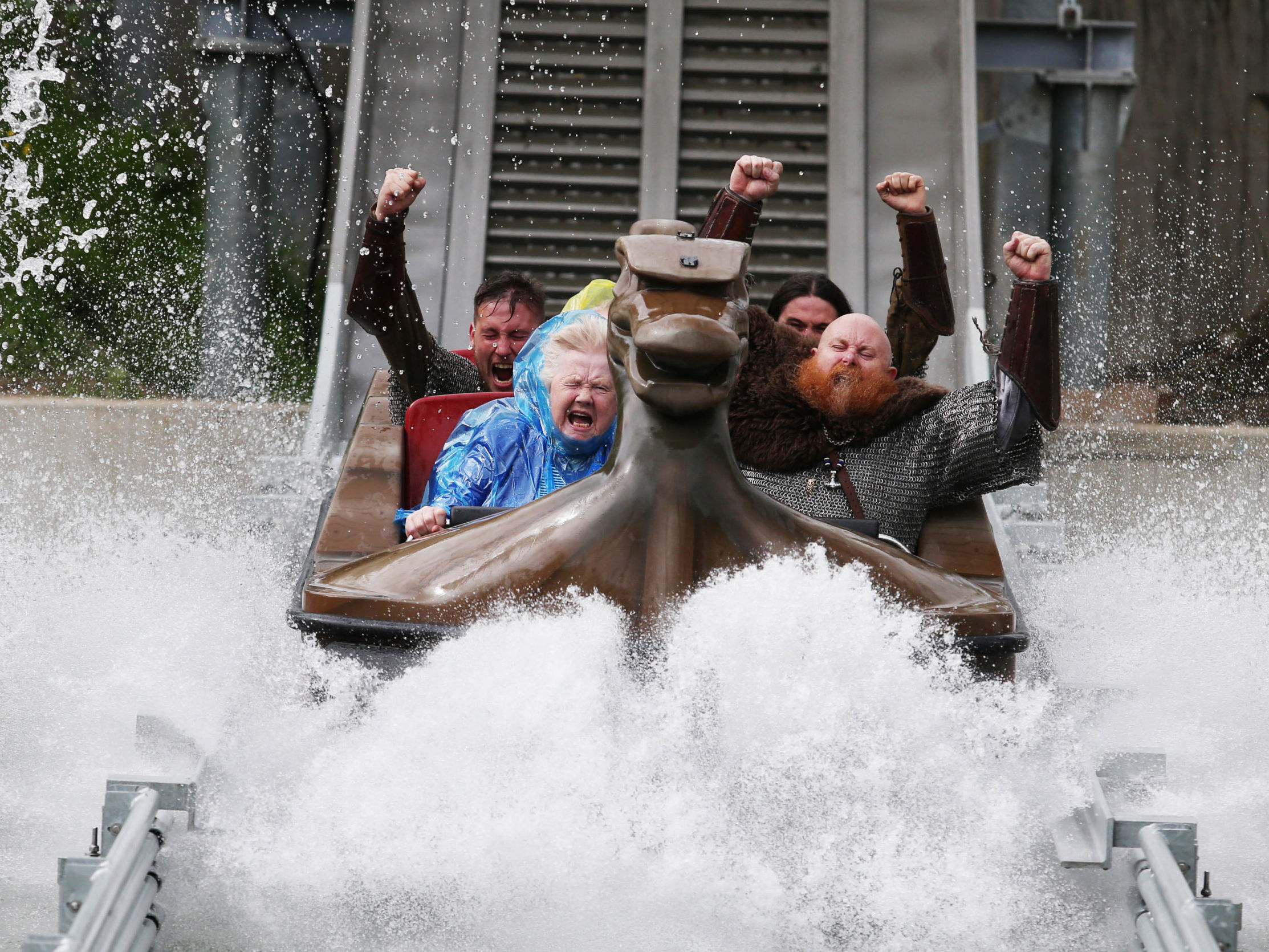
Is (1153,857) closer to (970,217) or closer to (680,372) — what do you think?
(680,372)

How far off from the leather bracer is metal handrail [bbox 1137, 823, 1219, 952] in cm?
119

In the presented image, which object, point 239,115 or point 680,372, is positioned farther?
point 239,115

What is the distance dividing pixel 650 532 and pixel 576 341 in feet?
1.76

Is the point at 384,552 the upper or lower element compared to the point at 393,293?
lower

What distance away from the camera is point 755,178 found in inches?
103

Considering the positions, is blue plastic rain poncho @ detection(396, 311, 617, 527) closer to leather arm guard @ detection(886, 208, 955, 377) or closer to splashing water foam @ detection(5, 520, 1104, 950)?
splashing water foam @ detection(5, 520, 1104, 950)

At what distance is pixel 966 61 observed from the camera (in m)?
4.24

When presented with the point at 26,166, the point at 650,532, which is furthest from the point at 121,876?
the point at 26,166

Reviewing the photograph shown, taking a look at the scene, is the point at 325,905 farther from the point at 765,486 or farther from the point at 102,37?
the point at 102,37

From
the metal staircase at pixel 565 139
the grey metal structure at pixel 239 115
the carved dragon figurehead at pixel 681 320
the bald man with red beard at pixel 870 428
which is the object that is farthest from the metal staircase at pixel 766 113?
the carved dragon figurehead at pixel 681 320

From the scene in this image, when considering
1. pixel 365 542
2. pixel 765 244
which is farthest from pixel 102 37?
pixel 365 542

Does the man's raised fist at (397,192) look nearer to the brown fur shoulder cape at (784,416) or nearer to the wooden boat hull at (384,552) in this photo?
the wooden boat hull at (384,552)

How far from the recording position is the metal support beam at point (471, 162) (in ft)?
13.5

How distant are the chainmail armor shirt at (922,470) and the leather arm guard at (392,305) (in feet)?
2.38
